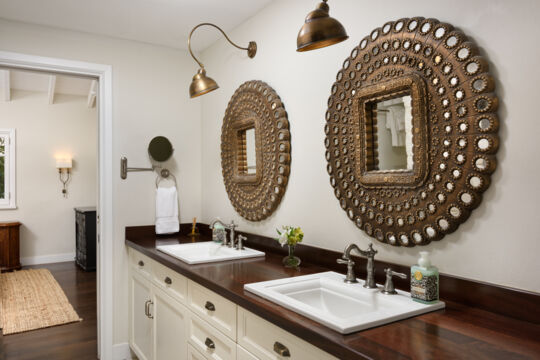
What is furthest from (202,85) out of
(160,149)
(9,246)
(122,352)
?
(9,246)

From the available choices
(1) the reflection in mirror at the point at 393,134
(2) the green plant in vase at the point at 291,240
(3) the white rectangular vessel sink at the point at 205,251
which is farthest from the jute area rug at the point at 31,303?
(1) the reflection in mirror at the point at 393,134

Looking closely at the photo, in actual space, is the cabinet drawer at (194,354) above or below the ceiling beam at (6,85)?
below

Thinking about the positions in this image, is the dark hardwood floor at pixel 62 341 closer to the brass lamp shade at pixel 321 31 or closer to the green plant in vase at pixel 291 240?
the green plant in vase at pixel 291 240

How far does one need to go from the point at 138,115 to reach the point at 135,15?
0.74 meters

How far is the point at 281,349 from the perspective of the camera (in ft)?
4.16

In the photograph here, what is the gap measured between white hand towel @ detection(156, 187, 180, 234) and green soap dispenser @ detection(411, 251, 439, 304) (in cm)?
216

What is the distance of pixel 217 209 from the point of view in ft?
10.1

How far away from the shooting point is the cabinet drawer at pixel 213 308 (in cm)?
158

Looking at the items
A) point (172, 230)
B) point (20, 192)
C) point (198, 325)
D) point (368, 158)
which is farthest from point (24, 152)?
point (368, 158)

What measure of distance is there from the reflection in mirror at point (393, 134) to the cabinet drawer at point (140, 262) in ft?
5.11

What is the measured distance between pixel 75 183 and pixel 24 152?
2.72 feet

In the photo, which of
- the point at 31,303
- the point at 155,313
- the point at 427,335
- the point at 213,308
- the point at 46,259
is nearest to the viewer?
the point at 427,335

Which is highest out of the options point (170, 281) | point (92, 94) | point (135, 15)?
point (92, 94)

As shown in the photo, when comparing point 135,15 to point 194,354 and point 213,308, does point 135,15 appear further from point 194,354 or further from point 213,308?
point 194,354
